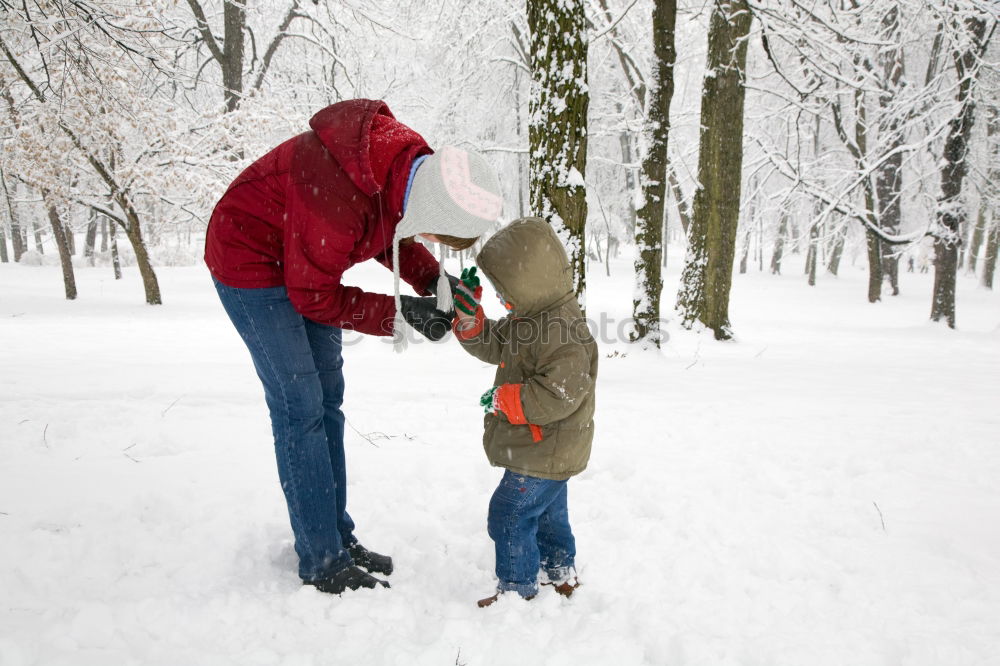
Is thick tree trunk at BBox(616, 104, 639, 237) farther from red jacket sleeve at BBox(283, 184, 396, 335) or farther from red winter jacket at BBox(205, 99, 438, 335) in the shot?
red jacket sleeve at BBox(283, 184, 396, 335)

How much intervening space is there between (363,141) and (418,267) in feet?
2.30

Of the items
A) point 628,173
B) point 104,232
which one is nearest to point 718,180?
point 628,173

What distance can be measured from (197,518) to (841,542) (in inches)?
122

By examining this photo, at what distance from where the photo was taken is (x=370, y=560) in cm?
237

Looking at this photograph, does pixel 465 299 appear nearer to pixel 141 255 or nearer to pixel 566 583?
pixel 566 583

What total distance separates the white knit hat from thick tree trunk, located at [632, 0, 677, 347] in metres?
5.21

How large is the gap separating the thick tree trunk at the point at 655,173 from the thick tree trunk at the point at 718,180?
1568 millimetres

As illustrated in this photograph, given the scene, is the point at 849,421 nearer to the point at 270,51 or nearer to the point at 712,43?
the point at 712,43

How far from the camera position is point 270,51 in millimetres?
14586

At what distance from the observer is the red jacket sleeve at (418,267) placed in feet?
7.79

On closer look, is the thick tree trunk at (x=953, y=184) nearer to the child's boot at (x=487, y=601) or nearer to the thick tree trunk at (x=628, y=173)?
the thick tree trunk at (x=628, y=173)

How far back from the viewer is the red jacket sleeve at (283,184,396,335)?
1.79 m

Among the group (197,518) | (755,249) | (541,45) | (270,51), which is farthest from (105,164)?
(755,249)

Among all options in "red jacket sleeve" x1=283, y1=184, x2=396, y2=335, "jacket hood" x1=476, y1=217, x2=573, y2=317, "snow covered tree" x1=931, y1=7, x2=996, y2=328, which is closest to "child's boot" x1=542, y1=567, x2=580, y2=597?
"jacket hood" x1=476, y1=217, x2=573, y2=317
